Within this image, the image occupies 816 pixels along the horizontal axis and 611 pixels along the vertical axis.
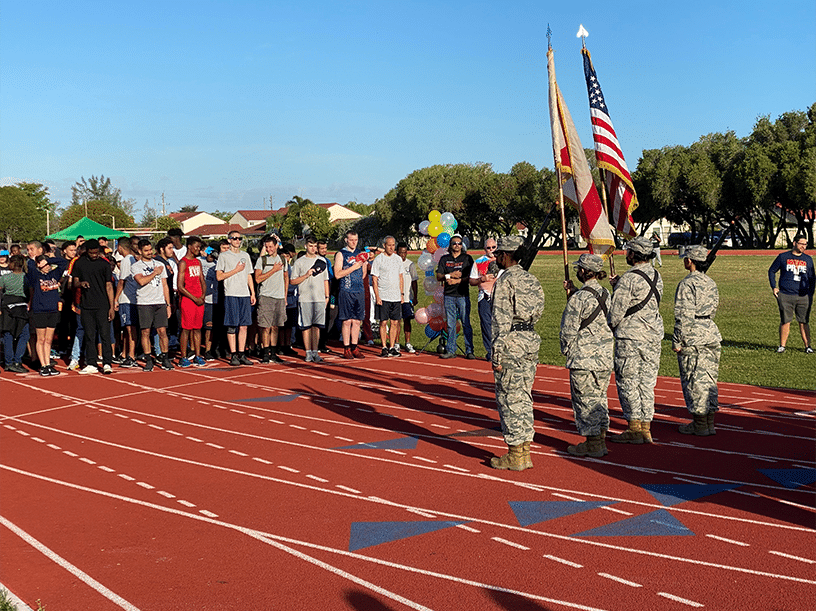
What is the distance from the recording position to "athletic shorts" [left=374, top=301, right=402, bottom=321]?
14.8 metres

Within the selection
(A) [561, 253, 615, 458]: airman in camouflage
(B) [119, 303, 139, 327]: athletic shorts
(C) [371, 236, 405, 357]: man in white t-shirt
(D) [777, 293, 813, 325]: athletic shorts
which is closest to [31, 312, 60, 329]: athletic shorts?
(B) [119, 303, 139, 327]: athletic shorts

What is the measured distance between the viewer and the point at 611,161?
36.1 ft

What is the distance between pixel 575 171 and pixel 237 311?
6.20 m

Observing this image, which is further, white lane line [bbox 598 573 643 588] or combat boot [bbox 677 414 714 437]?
combat boot [bbox 677 414 714 437]

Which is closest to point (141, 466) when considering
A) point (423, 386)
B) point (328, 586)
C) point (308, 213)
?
point (328, 586)

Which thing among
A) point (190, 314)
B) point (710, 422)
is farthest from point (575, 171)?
point (190, 314)

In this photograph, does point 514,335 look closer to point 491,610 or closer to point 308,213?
point 491,610

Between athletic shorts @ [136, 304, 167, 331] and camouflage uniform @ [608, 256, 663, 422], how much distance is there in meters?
7.84

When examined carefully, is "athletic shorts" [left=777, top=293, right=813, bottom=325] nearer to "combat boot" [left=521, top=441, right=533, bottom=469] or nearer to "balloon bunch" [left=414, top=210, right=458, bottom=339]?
"balloon bunch" [left=414, top=210, right=458, bottom=339]

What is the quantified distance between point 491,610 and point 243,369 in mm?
9547

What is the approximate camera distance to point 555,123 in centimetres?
1013

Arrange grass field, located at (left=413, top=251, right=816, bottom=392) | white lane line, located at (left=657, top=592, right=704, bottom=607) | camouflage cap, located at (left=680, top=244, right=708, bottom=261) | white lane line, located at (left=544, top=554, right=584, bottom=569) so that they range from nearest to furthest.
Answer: white lane line, located at (left=657, top=592, right=704, bottom=607)
white lane line, located at (left=544, top=554, right=584, bottom=569)
camouflage cap, located at (left=680, top=244, right=708, bottom=261)
grass field, located at (left=413, top=251, right=816, bottom=392)

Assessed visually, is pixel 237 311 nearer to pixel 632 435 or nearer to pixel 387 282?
pixel 387 282

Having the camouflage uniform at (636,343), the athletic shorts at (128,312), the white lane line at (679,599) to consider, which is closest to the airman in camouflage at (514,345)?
the camouflage uniform at (636,343)
